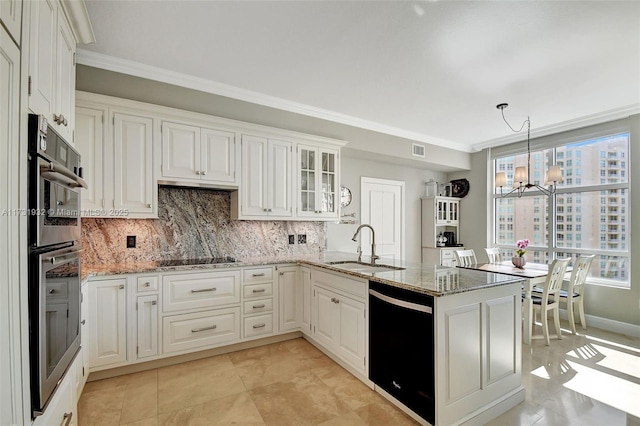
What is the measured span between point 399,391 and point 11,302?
2.12 meters

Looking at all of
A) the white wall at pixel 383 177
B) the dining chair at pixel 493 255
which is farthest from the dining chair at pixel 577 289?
the white wall at pixel 383 177

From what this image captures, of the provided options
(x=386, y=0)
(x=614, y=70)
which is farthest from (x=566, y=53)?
(x=386, y=0)

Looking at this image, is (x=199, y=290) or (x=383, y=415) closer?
(x=383, y=415)

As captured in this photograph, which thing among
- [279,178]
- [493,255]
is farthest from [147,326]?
[493,255]

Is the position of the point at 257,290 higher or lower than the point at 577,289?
higher

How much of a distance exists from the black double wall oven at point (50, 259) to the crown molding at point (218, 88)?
155 centimetres

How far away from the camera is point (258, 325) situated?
10.4 ft

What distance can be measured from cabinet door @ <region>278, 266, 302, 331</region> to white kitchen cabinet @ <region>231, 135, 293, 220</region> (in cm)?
66

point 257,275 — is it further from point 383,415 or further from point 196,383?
point 383,415

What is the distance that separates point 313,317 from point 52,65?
273cm

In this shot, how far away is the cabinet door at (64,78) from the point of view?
1.61m

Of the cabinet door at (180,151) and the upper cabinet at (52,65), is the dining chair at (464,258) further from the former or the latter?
the upper cabinet at (52,65)

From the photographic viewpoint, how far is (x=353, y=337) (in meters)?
2.55

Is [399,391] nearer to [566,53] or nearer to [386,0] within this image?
[386,0]
